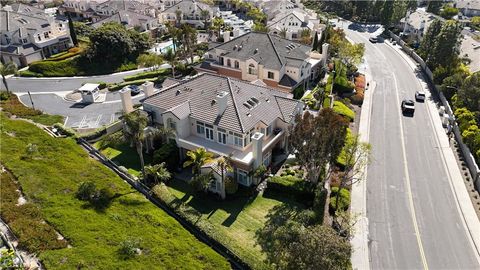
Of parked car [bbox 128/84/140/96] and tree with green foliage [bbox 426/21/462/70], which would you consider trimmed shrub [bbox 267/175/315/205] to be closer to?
parked car [bbox 128/84/140/96]

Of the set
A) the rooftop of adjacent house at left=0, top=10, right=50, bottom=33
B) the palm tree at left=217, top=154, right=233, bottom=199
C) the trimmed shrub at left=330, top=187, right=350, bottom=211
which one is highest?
the rooftop of adjacent house at left=0, top=10, right=50, bottom=33

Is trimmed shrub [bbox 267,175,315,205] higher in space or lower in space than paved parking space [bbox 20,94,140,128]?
lower

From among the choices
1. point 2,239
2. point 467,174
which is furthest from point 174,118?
point 467,174

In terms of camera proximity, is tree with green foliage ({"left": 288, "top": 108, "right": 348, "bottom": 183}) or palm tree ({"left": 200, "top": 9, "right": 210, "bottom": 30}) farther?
palm tree ({"left": 200, "top": 9, "right": 210, "bottom": 30})

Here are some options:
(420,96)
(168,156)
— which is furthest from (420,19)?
(168,156)

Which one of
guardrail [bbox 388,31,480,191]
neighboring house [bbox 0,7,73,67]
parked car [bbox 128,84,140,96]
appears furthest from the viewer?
neighboring house [bbox 0,7,73,67]

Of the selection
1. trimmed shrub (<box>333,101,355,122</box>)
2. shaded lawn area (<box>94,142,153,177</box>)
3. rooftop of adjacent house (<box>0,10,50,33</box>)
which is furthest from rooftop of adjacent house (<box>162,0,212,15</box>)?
shaded lawn area (<box>94,142,153,177</box>)
